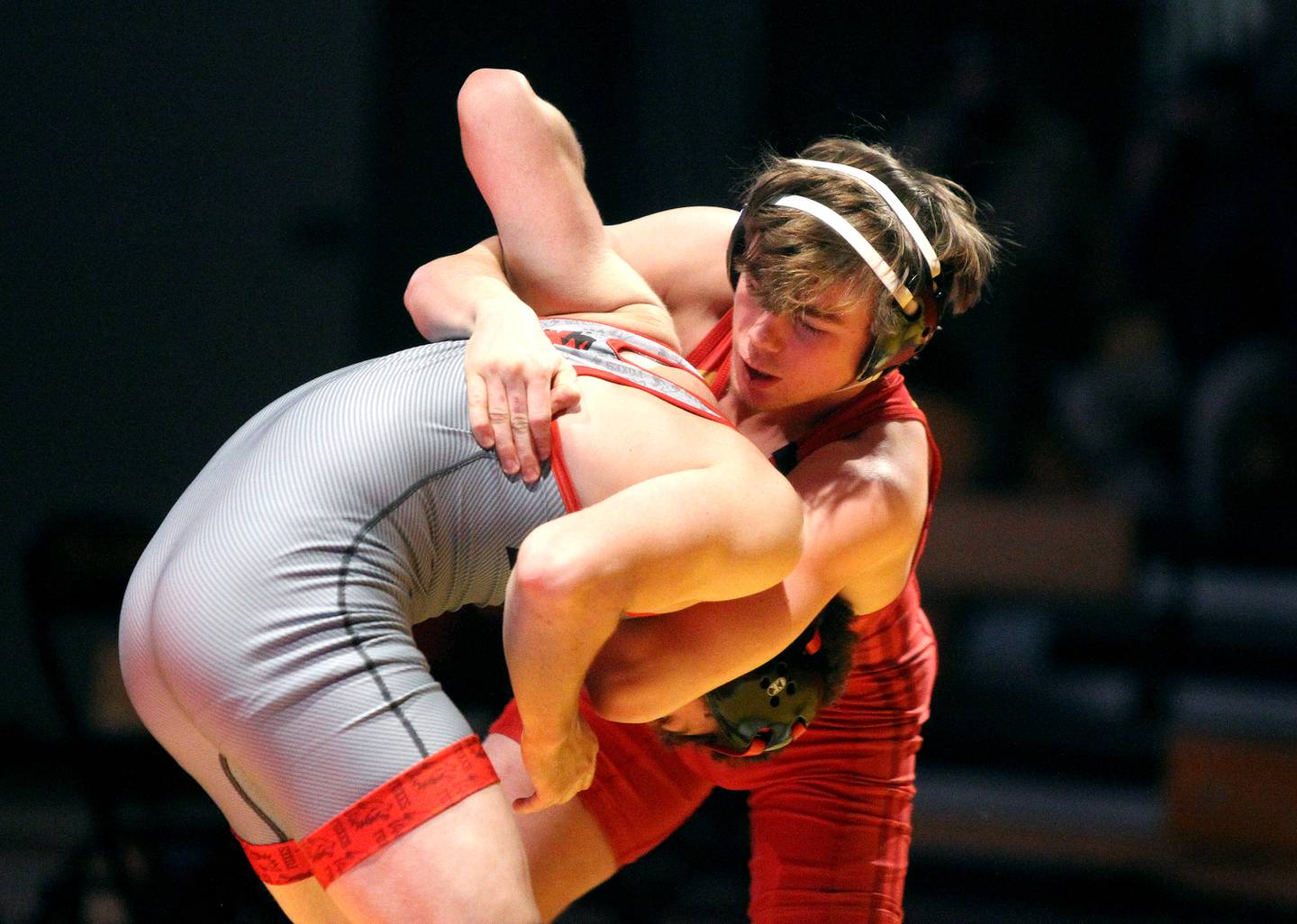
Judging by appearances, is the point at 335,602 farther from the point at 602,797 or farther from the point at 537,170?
the point at 602,797

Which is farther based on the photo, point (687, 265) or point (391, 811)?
point (687, 265)

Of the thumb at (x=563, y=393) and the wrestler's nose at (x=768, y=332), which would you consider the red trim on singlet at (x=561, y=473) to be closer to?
the thumb at (x=563, y=393)

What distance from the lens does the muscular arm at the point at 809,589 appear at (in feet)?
4.36

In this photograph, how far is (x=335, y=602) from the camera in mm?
1197

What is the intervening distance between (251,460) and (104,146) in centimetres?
248

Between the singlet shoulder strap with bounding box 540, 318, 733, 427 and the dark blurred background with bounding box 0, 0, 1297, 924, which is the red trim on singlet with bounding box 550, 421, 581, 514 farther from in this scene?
the dark blurred background with bounding box 0, 0, 1297, 924

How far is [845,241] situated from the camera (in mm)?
1397

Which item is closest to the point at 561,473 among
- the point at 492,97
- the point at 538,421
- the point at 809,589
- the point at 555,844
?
the point at 538,421

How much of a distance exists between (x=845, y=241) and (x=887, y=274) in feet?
0.18

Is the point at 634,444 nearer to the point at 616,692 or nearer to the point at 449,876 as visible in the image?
the point at 616,692

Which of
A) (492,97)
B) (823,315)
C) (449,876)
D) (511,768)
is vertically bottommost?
(511,768)

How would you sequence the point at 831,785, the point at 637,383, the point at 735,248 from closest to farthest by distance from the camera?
the point at 637,383
the point at 735,248
the point at 831,785

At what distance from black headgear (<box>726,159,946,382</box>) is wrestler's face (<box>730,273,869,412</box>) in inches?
0.9

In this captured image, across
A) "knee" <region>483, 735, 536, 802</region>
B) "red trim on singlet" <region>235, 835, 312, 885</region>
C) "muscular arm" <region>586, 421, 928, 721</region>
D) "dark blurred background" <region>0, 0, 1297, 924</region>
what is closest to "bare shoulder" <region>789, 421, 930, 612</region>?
"muscular arm" <region>586, 421, 928, 721</region>
